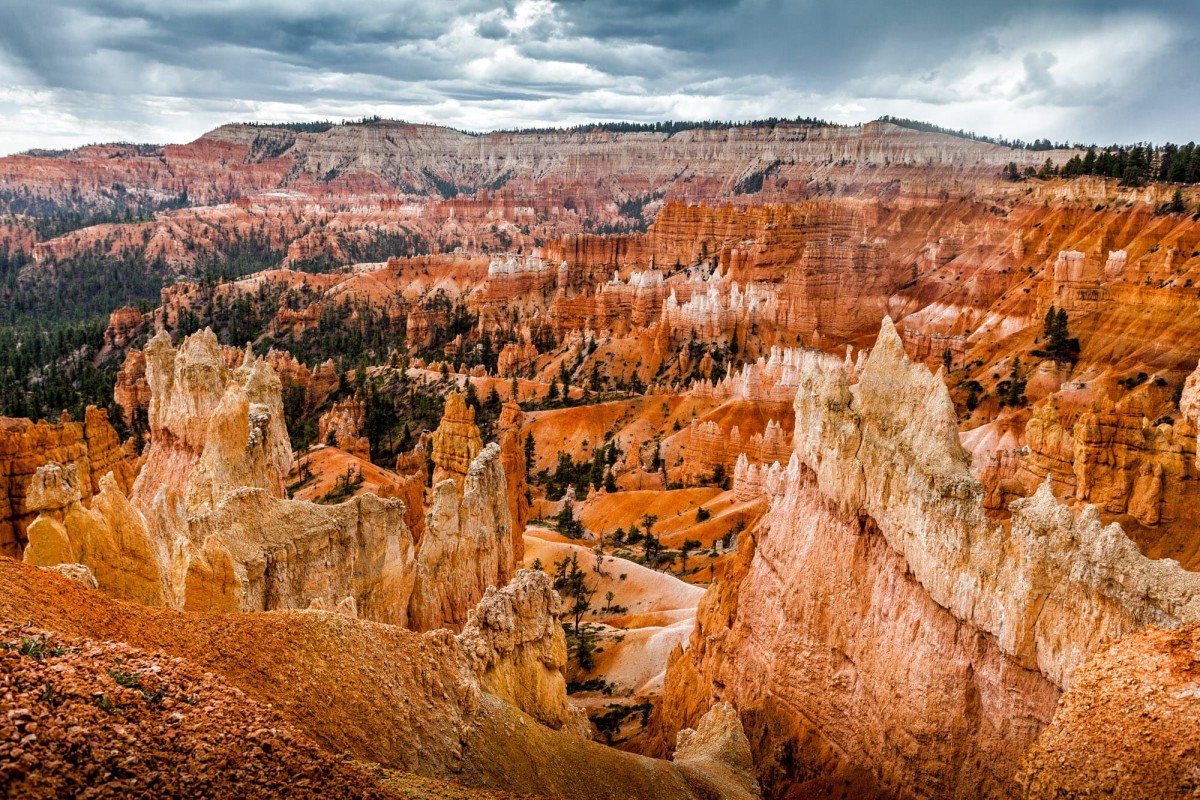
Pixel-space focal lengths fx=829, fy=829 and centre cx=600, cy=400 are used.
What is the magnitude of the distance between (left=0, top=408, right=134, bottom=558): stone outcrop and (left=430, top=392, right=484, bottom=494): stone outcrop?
10.6 metres

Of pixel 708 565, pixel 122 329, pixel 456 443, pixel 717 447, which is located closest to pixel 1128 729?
pixel 456 443

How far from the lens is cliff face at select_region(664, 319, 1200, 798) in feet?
45.8

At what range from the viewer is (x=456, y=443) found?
1220 inches

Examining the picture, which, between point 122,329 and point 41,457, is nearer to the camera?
point 41,457

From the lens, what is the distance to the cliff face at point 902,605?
14.0 meters

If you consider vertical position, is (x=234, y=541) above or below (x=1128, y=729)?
below

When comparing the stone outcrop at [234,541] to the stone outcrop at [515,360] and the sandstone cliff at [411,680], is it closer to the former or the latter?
the sandstone cliff at [411,680]

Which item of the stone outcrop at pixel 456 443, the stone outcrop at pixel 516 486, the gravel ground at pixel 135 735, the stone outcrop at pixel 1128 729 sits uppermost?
the gravel ground at pixel 135 735

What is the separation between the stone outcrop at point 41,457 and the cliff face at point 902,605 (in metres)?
15.4

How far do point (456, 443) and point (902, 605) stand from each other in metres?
18.2

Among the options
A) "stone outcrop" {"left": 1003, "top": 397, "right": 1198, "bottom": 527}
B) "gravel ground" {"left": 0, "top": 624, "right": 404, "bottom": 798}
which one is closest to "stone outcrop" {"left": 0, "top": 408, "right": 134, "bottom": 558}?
"gravel ground" {"left": 0, "top": 624, "right": 404, "bottom": 798}

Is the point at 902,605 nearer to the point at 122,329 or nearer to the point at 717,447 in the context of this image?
the point at 717,447

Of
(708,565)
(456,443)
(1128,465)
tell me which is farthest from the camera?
(708,565)

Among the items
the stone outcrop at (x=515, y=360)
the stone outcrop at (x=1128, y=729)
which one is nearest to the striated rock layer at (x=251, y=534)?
the stone outcrop at (x=1128, y=729)
